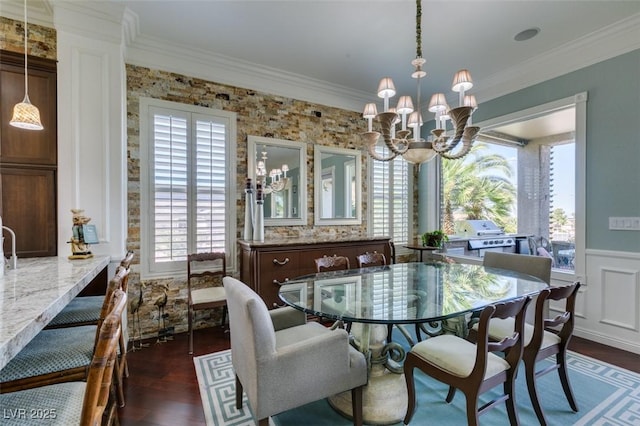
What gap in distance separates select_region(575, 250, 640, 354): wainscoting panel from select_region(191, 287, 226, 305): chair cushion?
3.80 metres

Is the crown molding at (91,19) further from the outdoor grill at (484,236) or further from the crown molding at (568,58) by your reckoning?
the outdoor grill at (484,236)

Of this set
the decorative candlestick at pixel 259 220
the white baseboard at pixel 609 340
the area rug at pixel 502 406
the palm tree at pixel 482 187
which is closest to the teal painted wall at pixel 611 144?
the white baseboard at pixel 609 340

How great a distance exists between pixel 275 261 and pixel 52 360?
200 centimetres

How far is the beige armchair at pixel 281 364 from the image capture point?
4.84 ft

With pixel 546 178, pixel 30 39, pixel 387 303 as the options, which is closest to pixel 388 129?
pixel 387 303

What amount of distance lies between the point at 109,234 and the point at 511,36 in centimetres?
436

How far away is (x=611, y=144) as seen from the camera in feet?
9.95

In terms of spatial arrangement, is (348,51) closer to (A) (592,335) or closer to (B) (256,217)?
(B) (256,217)

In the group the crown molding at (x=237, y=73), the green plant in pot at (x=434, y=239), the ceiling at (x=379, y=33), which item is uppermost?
the ceiling at (x=379, y=33)

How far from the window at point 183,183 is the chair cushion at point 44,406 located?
2.17 meters

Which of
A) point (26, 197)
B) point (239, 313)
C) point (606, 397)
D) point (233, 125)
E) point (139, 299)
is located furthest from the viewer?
point (233, 125)

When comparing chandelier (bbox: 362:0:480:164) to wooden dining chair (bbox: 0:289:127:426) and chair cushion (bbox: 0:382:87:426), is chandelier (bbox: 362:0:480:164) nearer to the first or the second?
wooden dining chair (bbox: 0:289:127:426)

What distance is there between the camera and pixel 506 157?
539cm

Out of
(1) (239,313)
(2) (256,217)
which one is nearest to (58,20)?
(2) (256,217)
